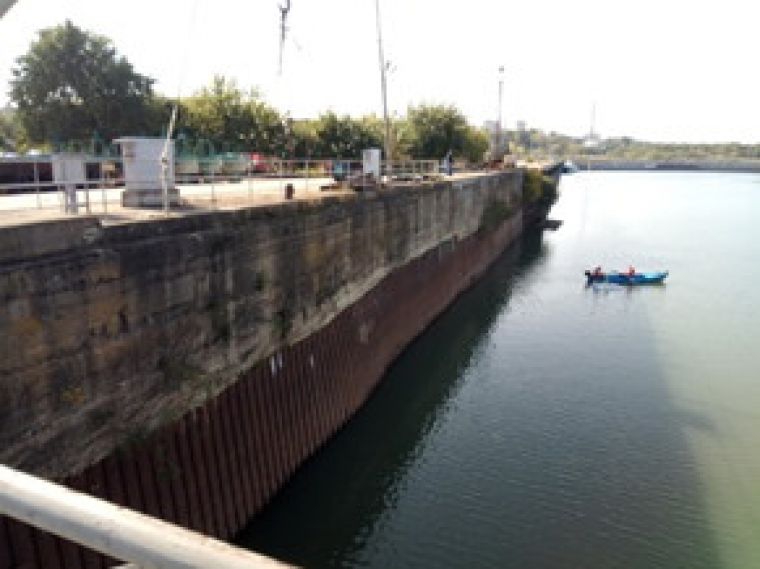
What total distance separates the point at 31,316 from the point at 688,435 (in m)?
20.7

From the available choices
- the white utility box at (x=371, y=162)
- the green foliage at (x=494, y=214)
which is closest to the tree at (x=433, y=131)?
the green foliage at (x=494, y=214)

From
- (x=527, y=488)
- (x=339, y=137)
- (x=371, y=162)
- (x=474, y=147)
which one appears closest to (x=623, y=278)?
(x=371, y=162)

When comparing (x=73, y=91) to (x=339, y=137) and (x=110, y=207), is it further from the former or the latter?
(x=110, y=207)

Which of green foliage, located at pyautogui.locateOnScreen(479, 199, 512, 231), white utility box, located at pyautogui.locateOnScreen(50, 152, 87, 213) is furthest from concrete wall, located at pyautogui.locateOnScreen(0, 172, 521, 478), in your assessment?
green foliage, located at pyautogui.locateOnScreen(479, 199, 512, 231)

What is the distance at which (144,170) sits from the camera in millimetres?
17406

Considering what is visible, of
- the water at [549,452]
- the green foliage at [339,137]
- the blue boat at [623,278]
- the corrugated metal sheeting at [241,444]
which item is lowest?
the water at [549,452]

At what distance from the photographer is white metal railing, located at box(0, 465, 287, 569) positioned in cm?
257

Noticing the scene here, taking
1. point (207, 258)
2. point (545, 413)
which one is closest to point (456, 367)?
point (545, 413)

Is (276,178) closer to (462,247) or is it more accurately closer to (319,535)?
(462,247)

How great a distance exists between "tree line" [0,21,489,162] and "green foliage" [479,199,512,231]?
13716 millimetres

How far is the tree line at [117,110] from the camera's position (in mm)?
60344

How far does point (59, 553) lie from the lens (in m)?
11.6

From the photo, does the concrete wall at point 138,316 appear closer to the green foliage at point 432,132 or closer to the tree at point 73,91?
the tree at point 73,91

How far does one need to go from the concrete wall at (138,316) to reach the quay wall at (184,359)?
0.03 m
